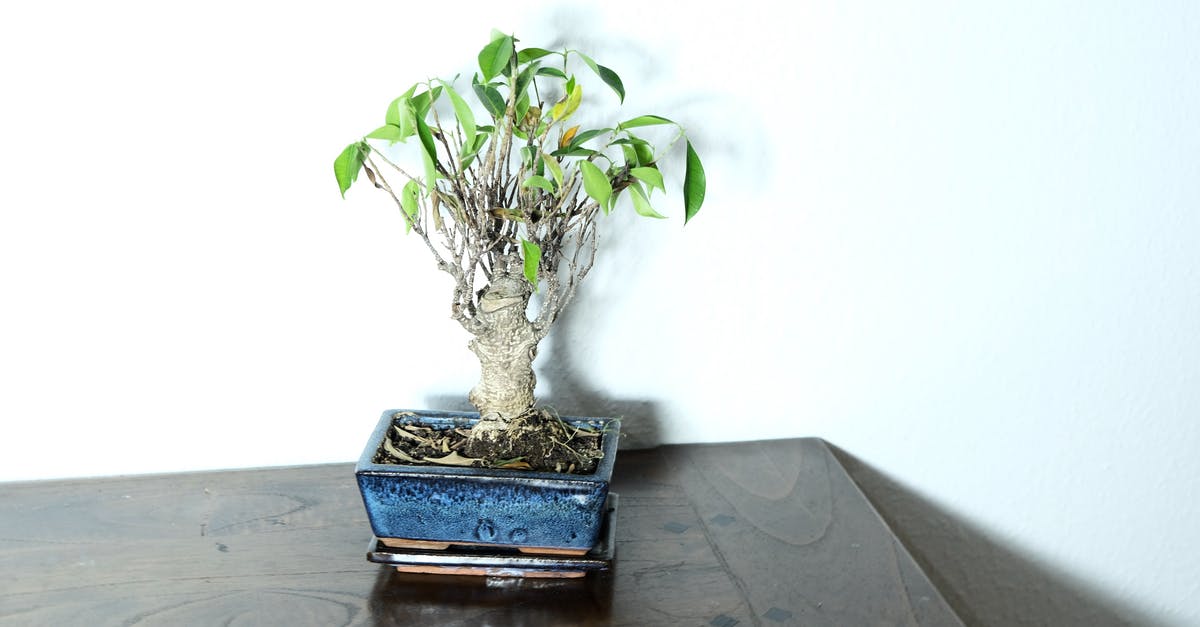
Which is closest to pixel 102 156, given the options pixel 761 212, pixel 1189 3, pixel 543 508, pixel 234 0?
pixel 234 0

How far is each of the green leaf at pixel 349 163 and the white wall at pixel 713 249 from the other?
158 mm

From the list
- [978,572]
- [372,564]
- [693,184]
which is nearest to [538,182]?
[693,184]

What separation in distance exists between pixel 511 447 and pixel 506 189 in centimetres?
23

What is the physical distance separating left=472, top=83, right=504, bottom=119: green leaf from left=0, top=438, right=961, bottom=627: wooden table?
1.37ft

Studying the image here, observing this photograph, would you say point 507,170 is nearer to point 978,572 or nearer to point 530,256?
point 530,256

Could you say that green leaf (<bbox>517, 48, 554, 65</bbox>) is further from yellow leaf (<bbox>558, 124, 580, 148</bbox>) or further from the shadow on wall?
the shadow on wall

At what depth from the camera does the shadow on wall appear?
1265 millimetres

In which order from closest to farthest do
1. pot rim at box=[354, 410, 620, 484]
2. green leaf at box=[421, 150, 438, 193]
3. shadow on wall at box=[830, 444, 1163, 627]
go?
green leaf at box=[421, 150, 438, 193] < pot rim at box=[354, 410, 620, 484] < shadow on wall at box=[830, 444, 1163, 627]

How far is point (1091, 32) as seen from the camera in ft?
3.66

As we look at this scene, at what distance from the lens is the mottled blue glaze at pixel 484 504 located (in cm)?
87

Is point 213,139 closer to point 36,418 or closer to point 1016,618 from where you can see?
point 36,418

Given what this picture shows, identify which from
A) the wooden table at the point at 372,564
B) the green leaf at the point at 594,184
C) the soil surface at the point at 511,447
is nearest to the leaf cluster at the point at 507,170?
the green leaf at the point at 594,184

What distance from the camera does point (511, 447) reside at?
912 millimetres

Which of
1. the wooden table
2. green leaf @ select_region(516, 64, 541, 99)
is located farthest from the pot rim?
green leaf @ select_region(516, 64, 541, 99)
